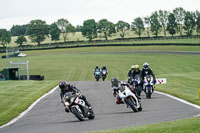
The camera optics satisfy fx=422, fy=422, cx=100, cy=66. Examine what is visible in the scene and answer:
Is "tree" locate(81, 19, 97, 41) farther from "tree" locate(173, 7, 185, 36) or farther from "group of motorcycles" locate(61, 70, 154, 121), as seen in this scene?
"group of motorcycles" locate(61, 70, 154, 121)

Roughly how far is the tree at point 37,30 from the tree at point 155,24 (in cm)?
4128

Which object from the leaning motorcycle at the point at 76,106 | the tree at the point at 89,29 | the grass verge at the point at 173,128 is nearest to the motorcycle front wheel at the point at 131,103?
the leaning motorcycle at the point at 76,106

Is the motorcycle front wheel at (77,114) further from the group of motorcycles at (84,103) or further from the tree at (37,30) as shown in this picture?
the tree at (37,30)

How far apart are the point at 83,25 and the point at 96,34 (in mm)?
7220

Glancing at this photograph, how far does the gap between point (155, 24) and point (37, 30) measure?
148 feet

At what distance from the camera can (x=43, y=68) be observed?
6253 centimetres

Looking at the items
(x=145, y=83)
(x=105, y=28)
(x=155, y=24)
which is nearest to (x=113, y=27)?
(x=105, y=28)

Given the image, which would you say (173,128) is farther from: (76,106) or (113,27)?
(113,27)

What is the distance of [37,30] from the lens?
161 meters

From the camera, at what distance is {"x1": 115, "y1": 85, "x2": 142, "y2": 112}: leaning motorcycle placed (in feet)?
49.6

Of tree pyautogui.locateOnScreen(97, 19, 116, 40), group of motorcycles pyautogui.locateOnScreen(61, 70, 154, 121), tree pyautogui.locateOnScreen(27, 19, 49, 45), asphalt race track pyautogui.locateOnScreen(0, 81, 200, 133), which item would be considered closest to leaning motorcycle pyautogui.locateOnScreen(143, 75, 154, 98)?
asphalt race track pyautogui.locateOnScreen(0, 81, 200, 133)

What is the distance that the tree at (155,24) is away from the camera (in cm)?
14950

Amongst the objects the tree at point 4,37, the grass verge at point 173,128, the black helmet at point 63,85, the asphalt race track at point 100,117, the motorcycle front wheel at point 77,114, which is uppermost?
the tree at point 4,37

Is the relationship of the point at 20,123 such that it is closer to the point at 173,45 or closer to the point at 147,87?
the point at 147,87
